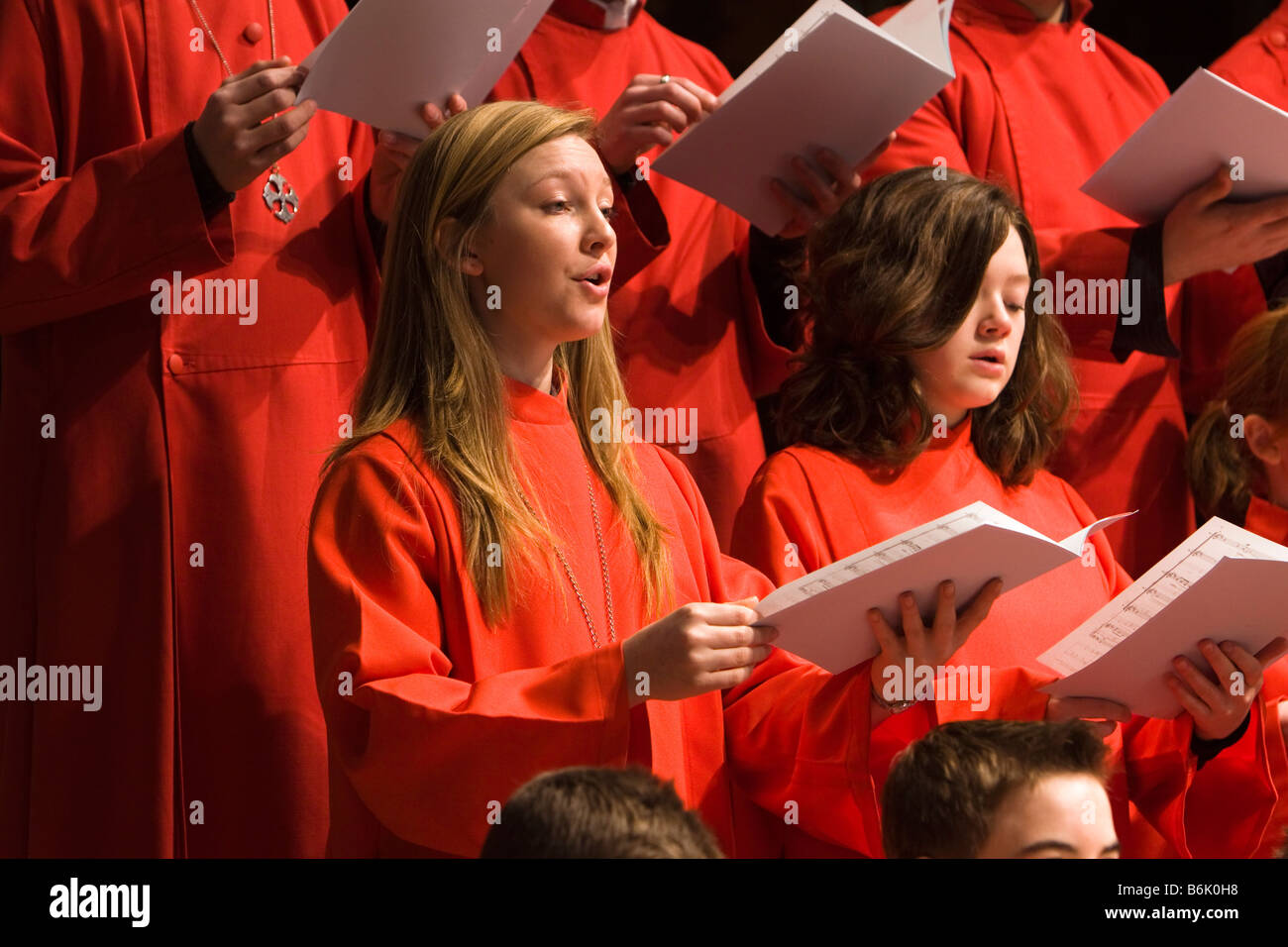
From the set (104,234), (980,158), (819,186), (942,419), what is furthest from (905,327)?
(104,234)

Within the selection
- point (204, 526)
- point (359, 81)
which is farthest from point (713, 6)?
point (204, 526)

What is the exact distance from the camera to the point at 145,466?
252 cm

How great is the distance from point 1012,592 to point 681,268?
2.64ft

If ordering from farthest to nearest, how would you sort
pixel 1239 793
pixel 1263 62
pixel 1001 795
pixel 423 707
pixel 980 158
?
pixel 1263 62 < pixel 980 158 < pixel 1239 793 < pixel 423 707 < pixel 1001 795

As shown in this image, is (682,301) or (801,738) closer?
(801,738)

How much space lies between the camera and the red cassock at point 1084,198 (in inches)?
119

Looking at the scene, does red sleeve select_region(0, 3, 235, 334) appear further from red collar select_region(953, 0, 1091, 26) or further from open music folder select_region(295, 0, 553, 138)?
red collar select_region(953, 0, 1091, 26)

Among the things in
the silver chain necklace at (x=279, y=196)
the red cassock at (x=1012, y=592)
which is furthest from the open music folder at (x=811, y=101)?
the silver chain necklace at (x=279, y=196)

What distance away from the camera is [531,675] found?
1988 millimetres

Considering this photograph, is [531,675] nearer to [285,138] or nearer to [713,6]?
[285,138]

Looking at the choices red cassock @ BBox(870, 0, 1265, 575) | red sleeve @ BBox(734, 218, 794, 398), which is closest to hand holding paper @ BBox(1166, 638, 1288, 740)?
red cassock @ BBox(870, 0, 1265, 575)

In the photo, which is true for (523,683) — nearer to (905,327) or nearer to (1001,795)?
(1001,795)

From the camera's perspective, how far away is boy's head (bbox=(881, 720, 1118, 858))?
5.83ft

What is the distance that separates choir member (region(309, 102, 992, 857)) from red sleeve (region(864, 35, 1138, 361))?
88 cm
